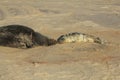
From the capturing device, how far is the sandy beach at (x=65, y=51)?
6.48 m

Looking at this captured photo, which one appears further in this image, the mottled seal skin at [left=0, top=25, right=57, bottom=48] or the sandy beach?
the mottled seal skin at [left=0, top=25, right=57, bottom=48]

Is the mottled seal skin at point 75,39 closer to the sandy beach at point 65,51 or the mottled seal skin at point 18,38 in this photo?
the sandy beach at point 65,51

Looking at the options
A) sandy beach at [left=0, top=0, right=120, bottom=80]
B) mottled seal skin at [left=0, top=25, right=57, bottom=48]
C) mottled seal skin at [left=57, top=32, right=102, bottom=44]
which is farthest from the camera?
mottled seal skin at [left=57, top=32, right=102, bottom=44]

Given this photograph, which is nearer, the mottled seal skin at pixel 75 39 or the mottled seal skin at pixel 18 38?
the mottled seal skin at pixel 18 38

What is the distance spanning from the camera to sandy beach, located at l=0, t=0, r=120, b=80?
6.48m

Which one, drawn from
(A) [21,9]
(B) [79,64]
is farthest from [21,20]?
(B) [79,64]

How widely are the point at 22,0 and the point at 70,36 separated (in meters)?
8.39

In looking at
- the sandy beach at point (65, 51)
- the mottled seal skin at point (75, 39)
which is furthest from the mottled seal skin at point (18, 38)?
the mottled seal skin at point (75, 39)

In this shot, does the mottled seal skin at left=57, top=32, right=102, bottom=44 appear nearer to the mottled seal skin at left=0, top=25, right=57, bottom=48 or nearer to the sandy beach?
the sandy beach

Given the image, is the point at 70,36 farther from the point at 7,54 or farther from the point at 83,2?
the point at 83,2

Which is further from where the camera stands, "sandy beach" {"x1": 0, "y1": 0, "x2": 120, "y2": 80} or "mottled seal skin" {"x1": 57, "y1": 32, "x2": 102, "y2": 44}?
"mottled seal skin" {"x1": 57, "y1": 32, "x2": 102, "y2": 44}

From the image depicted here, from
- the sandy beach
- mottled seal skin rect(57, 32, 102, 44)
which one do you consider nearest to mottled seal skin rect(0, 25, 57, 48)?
the sandy beach

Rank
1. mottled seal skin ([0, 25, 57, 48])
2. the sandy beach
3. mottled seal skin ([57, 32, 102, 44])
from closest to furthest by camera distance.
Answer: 1. the sandy beach
2. mottled seal skin ([0, 25, 57, 48])
3. mottled seal skin ([57, 32, 102, 44])

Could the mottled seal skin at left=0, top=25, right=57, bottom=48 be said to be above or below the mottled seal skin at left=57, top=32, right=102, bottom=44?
above
